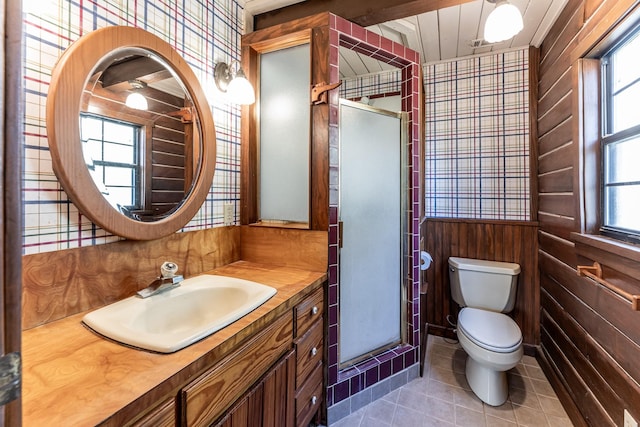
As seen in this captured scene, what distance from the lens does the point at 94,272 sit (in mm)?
980

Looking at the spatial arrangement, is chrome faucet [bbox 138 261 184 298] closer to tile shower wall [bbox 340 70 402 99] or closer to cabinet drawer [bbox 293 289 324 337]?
cabinet drawer [bbox 293 289 324 337]

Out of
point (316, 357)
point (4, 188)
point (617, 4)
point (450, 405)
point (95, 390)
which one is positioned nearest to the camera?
point (4, 188)

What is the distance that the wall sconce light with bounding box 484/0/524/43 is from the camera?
131 centimetres

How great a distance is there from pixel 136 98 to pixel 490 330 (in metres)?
2.25

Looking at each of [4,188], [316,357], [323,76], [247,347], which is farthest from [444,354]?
[4,188]

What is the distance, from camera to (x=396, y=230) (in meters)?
1.83

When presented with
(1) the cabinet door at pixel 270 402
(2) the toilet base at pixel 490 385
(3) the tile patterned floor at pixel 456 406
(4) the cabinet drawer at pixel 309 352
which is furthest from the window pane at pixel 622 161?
(1) the cabinet door at pixel 270 402

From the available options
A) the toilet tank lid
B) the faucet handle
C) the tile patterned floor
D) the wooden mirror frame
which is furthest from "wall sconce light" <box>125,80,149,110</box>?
the toilet tank lid

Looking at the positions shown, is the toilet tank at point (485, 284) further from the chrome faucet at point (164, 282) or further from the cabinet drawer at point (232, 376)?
the chrome faucet at point (164, 282)

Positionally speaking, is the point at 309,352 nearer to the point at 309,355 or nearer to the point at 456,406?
the point at 309,355

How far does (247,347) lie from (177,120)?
102 cm

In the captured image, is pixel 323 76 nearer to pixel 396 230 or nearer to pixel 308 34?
pixel 308 34

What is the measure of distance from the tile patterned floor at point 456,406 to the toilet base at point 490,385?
36mm

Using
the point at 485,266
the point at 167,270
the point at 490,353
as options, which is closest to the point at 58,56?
the point at 167,270
